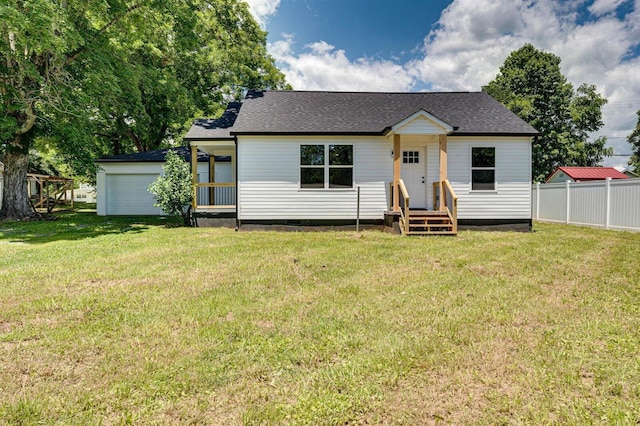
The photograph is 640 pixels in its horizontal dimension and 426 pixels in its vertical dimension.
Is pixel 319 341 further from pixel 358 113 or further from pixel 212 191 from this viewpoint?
pixel 212 191

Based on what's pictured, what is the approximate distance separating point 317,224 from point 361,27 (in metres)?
10.8

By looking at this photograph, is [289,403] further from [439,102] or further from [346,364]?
[439,102]

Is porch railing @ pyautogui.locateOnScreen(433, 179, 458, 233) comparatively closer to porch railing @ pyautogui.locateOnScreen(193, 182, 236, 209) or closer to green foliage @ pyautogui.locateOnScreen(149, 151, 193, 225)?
porch railing @ pyautogui.locateOnScreen(193, 182, 236, 209)

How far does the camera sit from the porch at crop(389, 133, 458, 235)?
9398mm

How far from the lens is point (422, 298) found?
415 cm

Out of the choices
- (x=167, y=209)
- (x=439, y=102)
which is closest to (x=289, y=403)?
(x=167, y=209)

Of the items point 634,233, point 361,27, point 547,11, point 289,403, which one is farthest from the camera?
point 361,27

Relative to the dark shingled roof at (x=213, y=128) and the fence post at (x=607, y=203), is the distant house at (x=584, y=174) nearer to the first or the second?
the fence post at (x=607, y=203)

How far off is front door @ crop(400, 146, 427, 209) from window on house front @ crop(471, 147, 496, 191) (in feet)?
5.10

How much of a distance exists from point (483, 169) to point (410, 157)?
7.82 feet

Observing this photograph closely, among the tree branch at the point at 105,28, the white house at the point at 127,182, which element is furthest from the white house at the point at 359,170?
the white house at the point at 127,182

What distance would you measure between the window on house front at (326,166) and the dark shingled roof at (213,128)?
2.90 m

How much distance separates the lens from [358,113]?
1173 centimetres

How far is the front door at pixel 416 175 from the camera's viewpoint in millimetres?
11055
